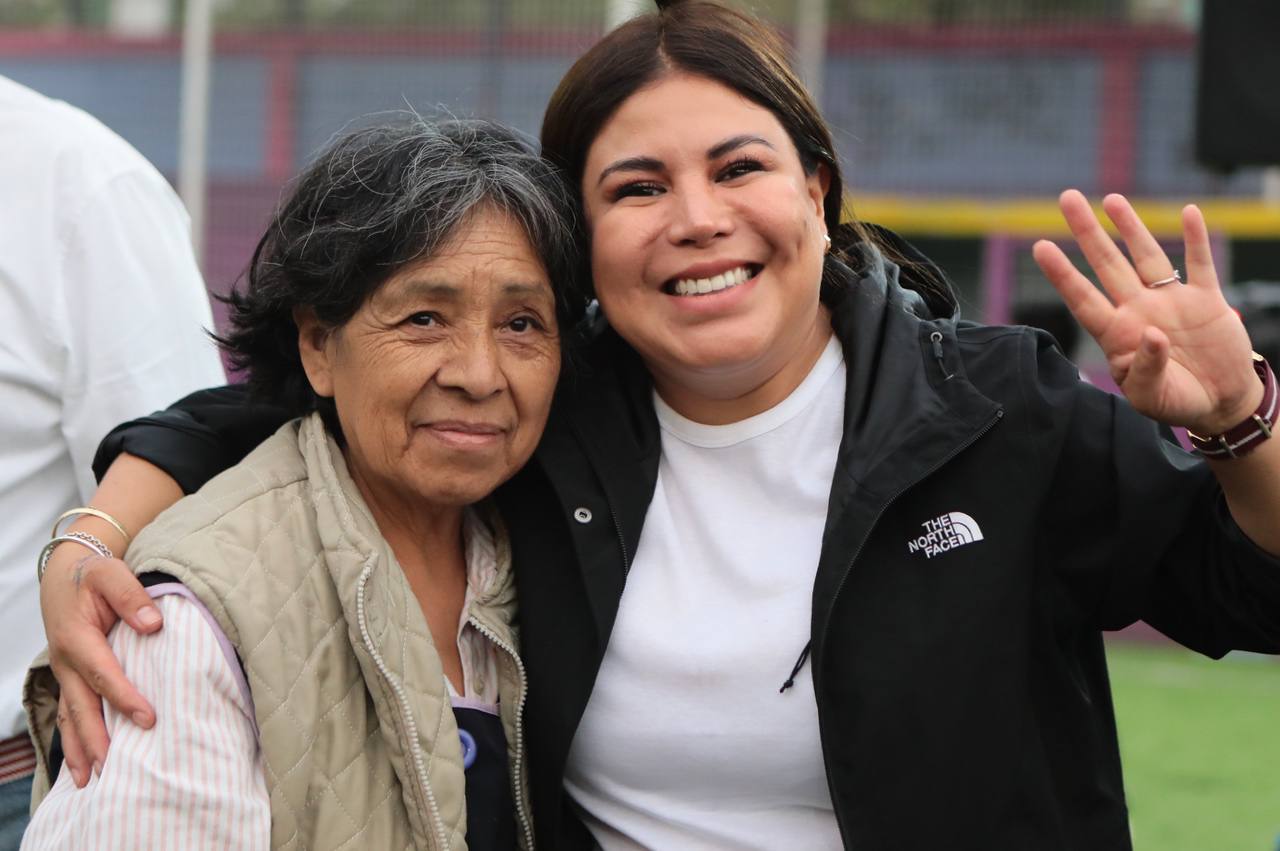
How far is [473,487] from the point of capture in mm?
2365

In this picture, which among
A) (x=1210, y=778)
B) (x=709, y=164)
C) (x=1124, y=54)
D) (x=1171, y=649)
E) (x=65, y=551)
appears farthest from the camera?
(x=1124, y=54)

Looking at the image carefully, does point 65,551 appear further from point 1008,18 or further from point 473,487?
point 1008,18

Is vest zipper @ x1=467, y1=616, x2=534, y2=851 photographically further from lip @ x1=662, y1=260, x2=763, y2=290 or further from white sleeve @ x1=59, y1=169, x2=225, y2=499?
white sleeve @ x1=59, y1=169, x2=225, y2=499

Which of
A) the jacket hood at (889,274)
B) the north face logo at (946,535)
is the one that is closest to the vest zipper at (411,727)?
the north face logo at (946,535)

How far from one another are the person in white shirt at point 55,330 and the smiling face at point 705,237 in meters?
0.78

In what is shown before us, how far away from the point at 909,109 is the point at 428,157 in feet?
39.9

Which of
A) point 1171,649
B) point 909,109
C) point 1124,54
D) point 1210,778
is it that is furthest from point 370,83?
point 1210,778

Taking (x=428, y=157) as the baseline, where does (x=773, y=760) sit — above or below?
below

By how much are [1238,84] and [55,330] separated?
3.56 metres

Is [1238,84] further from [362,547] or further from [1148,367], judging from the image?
[362,547]

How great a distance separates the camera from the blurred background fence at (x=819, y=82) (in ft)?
44.0

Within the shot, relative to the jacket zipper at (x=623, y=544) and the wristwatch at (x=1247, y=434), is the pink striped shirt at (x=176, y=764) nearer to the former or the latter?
the jacket zipper at (x=623, y=544)

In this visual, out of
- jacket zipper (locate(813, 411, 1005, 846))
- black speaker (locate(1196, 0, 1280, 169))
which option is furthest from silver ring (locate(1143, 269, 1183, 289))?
black speaker (locate(1196, 0, 1280, 169))

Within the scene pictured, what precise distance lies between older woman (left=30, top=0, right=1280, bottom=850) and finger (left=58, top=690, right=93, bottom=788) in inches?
2.1
